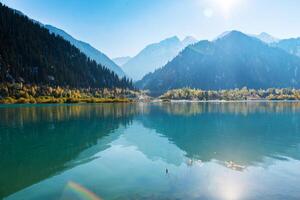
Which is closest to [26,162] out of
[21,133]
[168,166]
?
[168,166]

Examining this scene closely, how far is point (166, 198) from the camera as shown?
2011 centimetres

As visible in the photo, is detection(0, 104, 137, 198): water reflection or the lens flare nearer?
the lens flare

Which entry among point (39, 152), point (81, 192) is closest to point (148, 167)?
point (81, 192)

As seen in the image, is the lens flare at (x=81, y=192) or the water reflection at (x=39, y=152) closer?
the lens flare at (x=81, y=192)

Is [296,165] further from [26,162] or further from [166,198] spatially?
[26,162]

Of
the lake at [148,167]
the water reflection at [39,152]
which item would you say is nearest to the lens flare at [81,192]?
the lake at [148,167]

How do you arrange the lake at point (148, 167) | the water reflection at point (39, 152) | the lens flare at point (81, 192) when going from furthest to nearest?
the water reflection at point (39, 152), the lake at point (148, 167), the lens flare at point (81, 192)

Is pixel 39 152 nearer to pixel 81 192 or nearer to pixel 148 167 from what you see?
pixel 148 167

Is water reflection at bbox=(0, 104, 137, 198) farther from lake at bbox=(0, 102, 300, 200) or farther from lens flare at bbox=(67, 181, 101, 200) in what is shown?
lens flare at bbox=(67, 181, 101, 200)

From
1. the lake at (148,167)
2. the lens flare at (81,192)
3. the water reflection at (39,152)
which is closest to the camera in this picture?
the lens flare at (81,192)

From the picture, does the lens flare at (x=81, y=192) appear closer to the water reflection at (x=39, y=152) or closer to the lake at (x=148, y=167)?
the lake at (x=148, y=167)

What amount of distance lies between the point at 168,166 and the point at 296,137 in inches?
1347

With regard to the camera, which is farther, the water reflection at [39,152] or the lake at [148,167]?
the water reflection at [39,152]

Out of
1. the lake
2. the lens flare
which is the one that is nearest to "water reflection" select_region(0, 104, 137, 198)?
the lake
